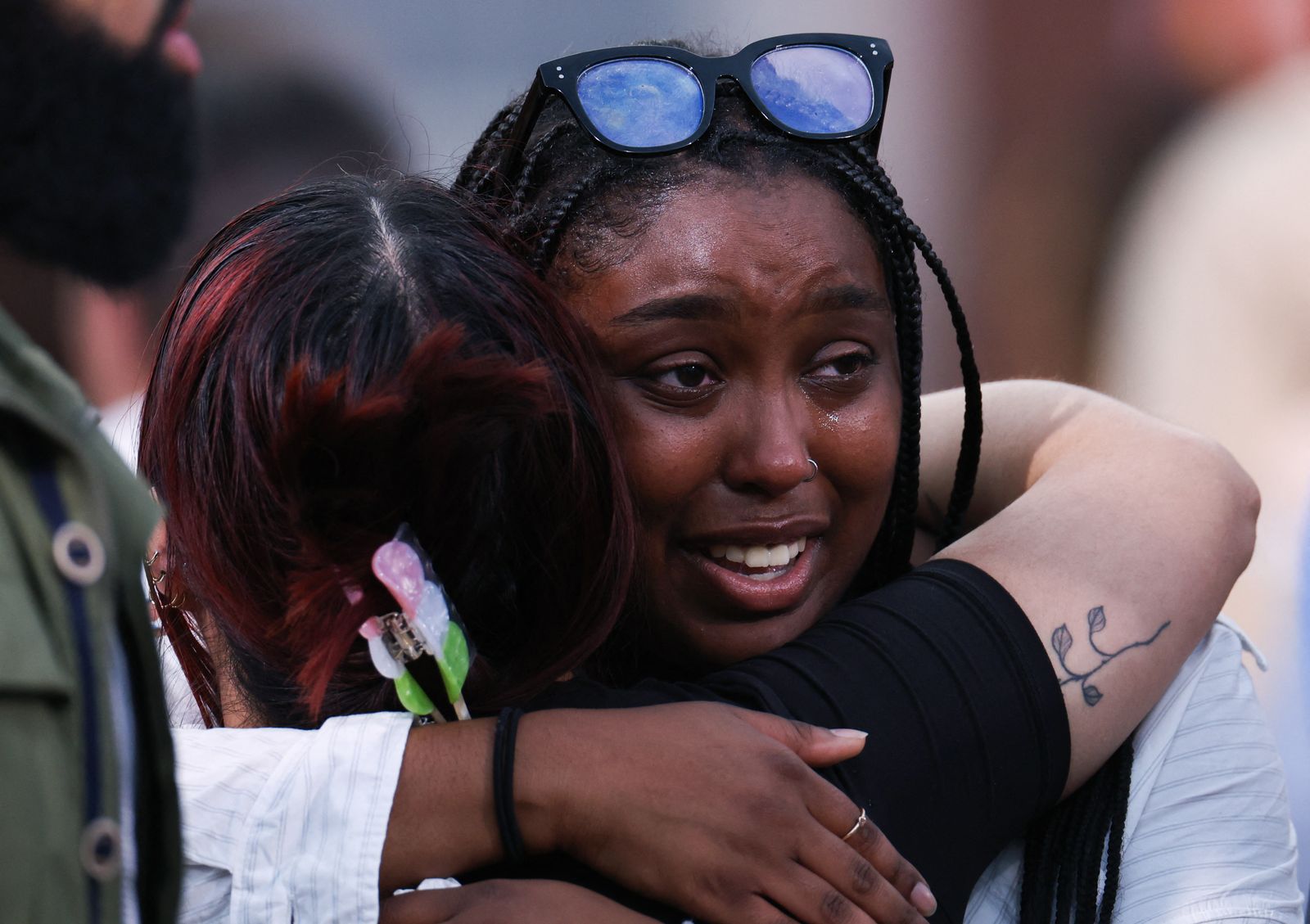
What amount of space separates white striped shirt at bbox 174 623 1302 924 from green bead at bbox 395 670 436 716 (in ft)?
0.06

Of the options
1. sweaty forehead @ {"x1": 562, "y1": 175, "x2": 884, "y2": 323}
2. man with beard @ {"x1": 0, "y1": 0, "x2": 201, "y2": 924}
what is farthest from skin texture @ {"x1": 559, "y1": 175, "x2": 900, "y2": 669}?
man with beard @ {"x1": 0, "y1": 0, "x2": 201, "y2": 924}

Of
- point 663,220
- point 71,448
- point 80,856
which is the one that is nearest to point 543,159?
point 663,220

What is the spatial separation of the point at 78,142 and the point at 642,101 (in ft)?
3.58

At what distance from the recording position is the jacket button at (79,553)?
87cm

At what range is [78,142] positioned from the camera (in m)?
0.96

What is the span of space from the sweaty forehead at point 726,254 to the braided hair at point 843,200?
24mm

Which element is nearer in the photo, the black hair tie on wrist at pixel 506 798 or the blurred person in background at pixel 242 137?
the black hair tie on wrist at pixel 506 798

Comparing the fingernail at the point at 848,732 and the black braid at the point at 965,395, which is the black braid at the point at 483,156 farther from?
the fingernail at the point at 848,732

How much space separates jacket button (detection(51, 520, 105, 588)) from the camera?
87cm

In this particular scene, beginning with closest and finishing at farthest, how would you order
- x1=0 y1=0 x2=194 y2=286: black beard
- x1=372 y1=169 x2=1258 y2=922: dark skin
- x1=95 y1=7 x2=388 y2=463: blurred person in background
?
1. x1=0 y1=0 x2=194 y2=286: black beard
2. x1=372 y1=169 x2=1258 y2=922: dark skin
3. x1=95 y1=7 x2=388 y2=463: blurred person in background

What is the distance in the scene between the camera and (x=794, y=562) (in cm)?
196

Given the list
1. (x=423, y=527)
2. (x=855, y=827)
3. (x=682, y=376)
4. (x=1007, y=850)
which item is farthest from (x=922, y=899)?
(x=682, y=376)

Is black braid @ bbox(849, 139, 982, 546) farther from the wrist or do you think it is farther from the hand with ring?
the wrist

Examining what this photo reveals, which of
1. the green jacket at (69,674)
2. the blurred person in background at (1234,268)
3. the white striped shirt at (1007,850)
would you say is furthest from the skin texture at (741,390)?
the blurred person in background at (1234,268)
